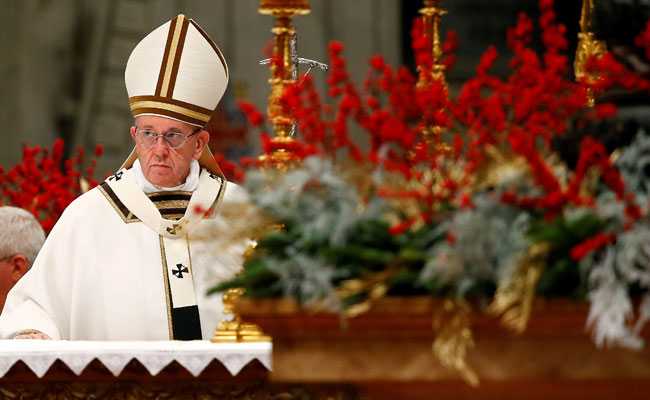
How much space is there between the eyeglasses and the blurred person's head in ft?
2.59

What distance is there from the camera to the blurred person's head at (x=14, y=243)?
6.54 m

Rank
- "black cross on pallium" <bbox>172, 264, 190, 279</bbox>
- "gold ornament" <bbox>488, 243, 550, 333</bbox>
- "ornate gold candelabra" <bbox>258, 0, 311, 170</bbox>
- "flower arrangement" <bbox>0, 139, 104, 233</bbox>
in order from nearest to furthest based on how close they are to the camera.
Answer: "gold ornament" <bbox>488, 243, 550, 333</bbox>, "ornate gold candelabra" <bbox>258, 0, 311, 170</bbox>, "black cross on pallium" <bbox>172, 264, 190, 279</bbox>, "flower arrangement" <bbox>0, 139, 104, 233</bbox>

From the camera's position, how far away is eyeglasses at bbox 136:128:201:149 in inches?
236

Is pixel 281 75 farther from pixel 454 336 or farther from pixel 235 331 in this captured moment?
pixel 454 336

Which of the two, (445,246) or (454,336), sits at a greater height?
(445,246)

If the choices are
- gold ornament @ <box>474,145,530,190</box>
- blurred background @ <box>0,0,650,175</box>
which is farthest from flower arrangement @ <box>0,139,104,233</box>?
gold ornament @ <box>474,145,530,190</box>

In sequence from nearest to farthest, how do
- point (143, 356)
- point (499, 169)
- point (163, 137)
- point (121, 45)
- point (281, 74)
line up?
1. point (499, 169)
2. point (143, 356)
3. point (281, 74)
4. point (163, 137)
5. point (121, 45)

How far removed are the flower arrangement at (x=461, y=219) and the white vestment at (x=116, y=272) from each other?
228 cm

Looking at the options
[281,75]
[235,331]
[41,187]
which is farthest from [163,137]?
[41,187]

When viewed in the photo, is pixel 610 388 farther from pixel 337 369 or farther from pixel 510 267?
pixel 337 369

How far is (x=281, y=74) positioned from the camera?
4895 mm

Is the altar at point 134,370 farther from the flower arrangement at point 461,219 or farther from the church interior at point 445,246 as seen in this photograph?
the flower arrangement at point 461,219

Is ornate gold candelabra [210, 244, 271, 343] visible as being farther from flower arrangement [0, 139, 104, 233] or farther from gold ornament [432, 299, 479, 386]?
flower arrangement [0, 139, 104, 233]

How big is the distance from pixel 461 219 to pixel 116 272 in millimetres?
3004
